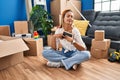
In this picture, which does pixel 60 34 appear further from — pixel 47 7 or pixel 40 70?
pixel 47 7

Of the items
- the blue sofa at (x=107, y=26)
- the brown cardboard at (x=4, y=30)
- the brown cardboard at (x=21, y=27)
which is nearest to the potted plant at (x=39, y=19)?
the brown cardboard at (x=21, y=27)

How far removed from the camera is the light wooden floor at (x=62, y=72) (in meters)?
1.95

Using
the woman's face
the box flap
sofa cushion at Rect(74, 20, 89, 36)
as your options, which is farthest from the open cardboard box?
sofa cushion at Rect(74, 20, 89, 36)

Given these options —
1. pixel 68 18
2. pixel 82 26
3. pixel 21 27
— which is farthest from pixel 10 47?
pixel 82 26

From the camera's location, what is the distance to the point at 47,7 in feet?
13.8

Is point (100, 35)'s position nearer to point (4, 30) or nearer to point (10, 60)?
point (10, 60)

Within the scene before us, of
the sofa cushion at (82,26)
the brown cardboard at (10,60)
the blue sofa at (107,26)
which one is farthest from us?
the sofa cushion at (82,26)

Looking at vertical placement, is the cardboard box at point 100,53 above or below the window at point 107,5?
below

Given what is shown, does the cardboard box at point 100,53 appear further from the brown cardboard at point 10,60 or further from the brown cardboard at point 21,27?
the brown cardboard at point 21,27

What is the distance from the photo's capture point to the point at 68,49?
2354 millimetres

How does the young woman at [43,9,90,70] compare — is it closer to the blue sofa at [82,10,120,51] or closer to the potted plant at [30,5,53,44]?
the blue sofa at [82,10,120,51]

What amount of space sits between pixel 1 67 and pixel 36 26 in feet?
5.19

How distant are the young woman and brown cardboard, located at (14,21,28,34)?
124 centimetres

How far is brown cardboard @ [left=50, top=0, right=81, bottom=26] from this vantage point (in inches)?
152
